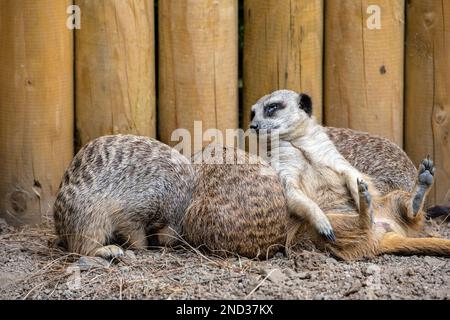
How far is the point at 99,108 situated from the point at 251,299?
1963mm

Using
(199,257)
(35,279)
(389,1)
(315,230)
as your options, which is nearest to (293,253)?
(315,230)

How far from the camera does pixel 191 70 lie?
5.98m

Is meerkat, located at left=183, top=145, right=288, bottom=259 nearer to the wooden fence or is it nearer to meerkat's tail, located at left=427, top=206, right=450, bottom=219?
the wooden fence

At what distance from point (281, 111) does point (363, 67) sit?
0.75m

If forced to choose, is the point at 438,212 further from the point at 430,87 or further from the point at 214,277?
the point at 214,277

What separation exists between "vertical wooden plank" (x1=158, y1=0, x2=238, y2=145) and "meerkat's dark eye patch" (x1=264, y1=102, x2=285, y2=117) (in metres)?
0.48

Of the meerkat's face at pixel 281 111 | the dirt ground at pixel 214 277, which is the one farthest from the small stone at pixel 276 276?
the meerkat's face at pixel 281 111

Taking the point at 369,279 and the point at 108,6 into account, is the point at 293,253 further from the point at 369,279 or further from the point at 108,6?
the point at 108,6

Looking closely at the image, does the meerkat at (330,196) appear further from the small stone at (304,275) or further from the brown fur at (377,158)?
the small stone at (304,275)

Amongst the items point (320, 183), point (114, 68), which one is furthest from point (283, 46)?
point (114, 68)

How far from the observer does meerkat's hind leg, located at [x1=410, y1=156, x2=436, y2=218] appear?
5422 mm

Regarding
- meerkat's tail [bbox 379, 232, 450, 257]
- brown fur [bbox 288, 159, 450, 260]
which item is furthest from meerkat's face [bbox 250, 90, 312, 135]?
meerkat's tail [bbox 379, 232, 450, 257]

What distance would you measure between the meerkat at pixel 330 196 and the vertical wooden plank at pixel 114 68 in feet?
2.56

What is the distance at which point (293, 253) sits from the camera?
5.30m
